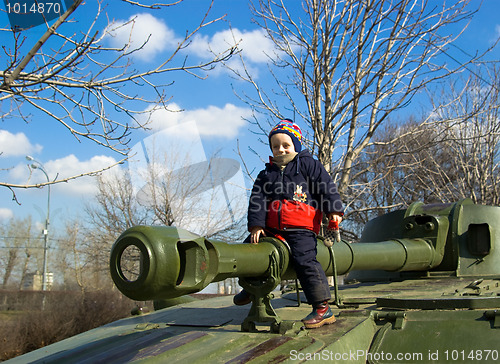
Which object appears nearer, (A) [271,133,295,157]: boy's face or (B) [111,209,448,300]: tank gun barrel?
(B) [111,209,448,300]: tank gun barrel

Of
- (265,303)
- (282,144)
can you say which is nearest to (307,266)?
(265,303)

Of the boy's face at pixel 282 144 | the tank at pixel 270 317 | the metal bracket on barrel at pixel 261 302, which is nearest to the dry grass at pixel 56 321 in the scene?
the tank at pixel 270 317

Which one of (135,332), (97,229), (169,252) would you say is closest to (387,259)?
(135,332)

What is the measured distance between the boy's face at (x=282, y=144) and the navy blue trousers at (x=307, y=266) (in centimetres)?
58

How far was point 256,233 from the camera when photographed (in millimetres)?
3627

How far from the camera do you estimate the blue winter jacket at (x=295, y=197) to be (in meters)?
3.67

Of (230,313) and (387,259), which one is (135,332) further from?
(387,259)

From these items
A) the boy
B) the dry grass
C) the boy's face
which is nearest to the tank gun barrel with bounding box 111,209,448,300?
the boy

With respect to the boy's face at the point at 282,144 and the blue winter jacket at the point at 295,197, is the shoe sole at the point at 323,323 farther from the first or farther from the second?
the boy's face at the point at 282,144

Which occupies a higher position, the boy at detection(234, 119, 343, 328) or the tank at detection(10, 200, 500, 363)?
the boy at detection(234, 119, 343, 328)

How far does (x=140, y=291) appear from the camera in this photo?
8.54 feet

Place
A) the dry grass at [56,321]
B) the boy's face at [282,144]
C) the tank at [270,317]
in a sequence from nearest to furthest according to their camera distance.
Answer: the tank at [270,317]
the boy's face at [282,144]
the dry grass at [56,321]

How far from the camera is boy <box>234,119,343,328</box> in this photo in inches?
141

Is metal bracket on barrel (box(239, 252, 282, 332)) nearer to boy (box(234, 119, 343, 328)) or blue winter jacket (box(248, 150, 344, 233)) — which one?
boy (box(234, 119, 343, 328))
